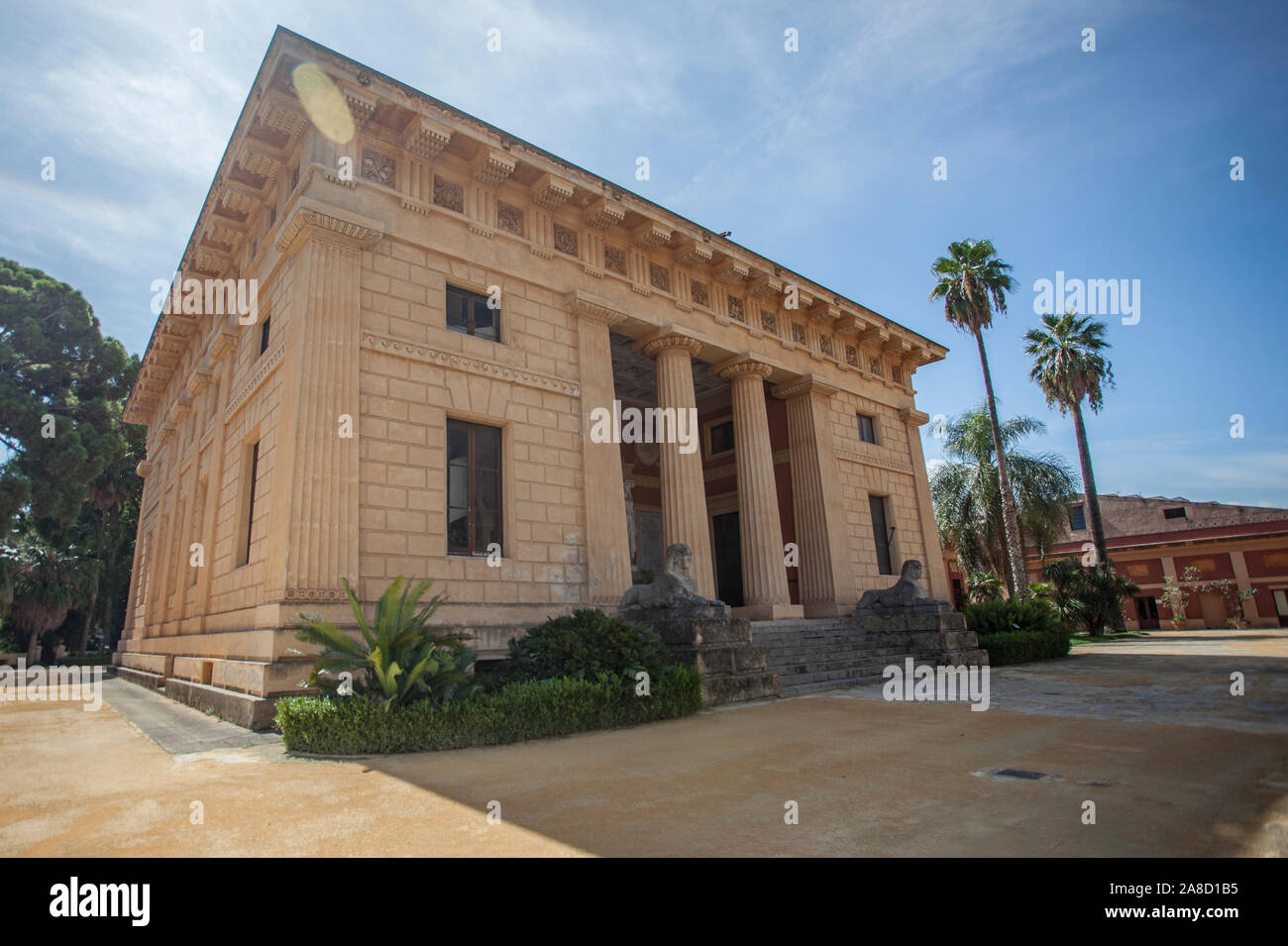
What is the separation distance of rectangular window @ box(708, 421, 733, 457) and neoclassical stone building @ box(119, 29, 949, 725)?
2121 millimetres

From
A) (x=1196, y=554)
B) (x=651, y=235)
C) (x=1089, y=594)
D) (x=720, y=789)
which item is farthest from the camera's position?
(x=1196, y=554)

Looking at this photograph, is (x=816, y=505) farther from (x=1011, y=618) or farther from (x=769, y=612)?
(x=1011, y=618)

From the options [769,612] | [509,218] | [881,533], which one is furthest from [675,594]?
[881,533]

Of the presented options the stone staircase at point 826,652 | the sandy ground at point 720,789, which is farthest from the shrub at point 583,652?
the stone staircase at point 826,652

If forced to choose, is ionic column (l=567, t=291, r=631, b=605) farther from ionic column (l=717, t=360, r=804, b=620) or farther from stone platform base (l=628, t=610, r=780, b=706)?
ionic column (l=717, t=360, r=804, b=620)

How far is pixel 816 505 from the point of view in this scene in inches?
723

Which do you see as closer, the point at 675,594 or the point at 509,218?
the point at 675,594

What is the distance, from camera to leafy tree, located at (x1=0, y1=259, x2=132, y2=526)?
974 inches

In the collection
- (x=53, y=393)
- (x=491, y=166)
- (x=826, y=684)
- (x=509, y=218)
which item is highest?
(x=53, y=393)

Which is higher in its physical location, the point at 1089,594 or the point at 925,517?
the point at 925,517

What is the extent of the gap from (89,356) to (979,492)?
39.3 metres

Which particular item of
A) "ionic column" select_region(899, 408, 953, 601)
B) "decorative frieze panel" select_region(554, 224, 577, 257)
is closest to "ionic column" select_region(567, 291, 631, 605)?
"decorative frieze panel" select_region(554, 224, 577, 257)

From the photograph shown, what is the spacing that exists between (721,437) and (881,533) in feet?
18.3

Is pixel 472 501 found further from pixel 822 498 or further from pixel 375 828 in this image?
pixel 822 498
